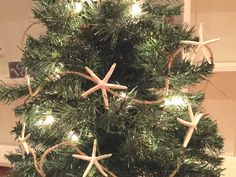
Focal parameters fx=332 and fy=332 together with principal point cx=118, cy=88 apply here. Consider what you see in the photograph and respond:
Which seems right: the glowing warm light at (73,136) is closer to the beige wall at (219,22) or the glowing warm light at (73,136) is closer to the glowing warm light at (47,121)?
the glowing warm light at (47,121)

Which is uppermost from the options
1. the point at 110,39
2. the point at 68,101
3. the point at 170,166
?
the point at 110,39

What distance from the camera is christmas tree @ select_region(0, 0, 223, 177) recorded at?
618 millimetres

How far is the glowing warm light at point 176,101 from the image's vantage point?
681 millimetres

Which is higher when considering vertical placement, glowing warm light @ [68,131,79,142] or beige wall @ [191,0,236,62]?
beige wall @ [191,0,236,62]

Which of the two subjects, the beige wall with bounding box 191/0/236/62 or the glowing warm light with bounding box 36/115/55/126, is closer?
the glowing warm light with bounding box 36/115/55/126

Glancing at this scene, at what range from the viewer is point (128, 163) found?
0.64 m

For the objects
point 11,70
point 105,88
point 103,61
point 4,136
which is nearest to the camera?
point 105,88

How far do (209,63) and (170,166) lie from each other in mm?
218

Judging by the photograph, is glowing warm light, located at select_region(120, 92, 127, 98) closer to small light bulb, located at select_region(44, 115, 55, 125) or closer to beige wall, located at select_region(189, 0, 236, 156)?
small light bulb, located at select_region(44, 115, 55, 125)

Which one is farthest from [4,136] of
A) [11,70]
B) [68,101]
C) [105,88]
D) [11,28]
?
[105,88]

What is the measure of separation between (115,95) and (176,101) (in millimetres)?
152

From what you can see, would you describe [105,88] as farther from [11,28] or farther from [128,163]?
[11,28]

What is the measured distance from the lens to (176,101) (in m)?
0.69

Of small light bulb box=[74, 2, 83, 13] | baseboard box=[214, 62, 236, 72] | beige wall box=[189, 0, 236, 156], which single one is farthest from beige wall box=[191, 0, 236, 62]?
small light bulb box=[74, 2, 83, 13]
